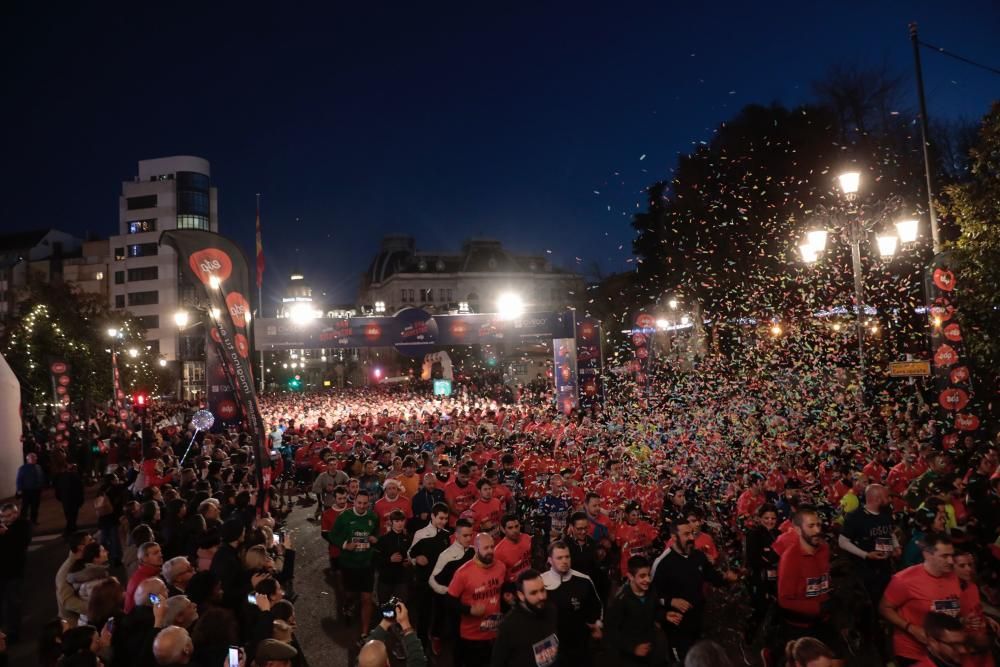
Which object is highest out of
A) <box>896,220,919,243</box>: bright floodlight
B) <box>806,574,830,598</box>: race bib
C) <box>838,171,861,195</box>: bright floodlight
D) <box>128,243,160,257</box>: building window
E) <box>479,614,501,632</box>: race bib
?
<box>128,243,160,257</box>: building window

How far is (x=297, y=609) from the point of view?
839cm

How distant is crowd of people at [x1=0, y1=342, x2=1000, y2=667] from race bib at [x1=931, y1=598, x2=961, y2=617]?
28 millimetres

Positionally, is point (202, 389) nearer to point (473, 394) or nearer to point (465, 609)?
point (473, 394)

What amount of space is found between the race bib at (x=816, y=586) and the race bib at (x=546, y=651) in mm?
2374

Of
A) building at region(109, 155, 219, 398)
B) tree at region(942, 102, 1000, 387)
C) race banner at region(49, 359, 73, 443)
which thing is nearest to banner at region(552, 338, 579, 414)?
tree at region(942, 102, 1000, 387)

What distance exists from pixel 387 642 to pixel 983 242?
39.3ft

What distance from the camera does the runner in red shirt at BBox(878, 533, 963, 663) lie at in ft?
14.8

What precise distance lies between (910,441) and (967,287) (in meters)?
3.09

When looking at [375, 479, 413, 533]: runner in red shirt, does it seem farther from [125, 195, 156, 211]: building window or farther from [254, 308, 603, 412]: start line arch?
[125, 195, 156, 211]: building window

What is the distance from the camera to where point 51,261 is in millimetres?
71438

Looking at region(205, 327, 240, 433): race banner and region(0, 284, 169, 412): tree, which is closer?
region(205, 327, 240, 433): race banner

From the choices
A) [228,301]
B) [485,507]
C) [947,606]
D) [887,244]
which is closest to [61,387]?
[228,301]

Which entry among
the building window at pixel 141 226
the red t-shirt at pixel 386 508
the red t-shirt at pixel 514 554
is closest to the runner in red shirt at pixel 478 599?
the red t-shirt at pixel 514 554

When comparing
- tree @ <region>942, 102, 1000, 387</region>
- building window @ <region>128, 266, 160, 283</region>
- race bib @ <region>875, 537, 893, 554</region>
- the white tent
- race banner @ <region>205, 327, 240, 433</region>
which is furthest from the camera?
building window @ <region>128, 266, 160, 283</region>
